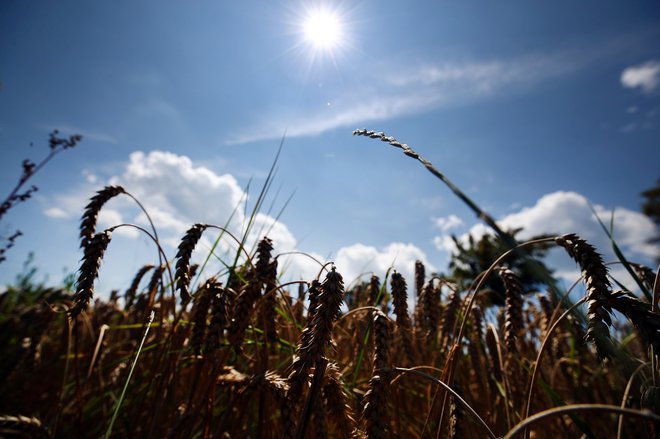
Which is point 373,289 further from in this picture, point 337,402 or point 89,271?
point 89,271

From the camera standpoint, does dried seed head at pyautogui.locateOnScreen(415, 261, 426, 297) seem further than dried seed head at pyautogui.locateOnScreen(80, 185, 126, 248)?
Yes

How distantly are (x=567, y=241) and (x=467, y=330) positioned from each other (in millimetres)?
1810

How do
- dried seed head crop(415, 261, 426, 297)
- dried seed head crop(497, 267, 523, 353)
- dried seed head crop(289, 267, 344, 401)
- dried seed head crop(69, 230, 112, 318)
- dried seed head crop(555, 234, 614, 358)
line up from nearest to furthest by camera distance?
dried seed head crop(555, 234, 614, 358) < dried seed head crop(289, 267, 344, 401) < dried seed head crop(69, 230, 112, 318) < dried seed head crop(497, 267, 523, 353) < dried seed head crop(415, 261, 426, 297)

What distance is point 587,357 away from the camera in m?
3.39

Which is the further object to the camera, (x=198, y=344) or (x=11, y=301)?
(x=11, y=301)

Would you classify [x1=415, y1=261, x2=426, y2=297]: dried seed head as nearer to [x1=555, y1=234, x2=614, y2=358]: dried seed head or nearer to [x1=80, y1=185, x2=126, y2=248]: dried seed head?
[x1=555, y1=234, x2=614, y2=358]: dried seed head

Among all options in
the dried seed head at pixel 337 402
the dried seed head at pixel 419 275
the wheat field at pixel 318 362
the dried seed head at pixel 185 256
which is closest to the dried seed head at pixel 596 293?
the wheat field at pixel 318 362

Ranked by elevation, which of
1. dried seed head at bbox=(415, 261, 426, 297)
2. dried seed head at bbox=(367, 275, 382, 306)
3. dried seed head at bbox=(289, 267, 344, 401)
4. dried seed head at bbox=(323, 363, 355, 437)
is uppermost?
dried seed head at bbox=(415, 261, 426, 297)

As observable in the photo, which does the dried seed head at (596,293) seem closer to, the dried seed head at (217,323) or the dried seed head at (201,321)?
the dried seed head at (217,323)

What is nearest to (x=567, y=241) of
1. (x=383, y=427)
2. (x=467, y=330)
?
(x=383, y=427)

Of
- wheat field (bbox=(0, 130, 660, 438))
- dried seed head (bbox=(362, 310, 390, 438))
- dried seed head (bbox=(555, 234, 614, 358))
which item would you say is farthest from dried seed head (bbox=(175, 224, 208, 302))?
dried seed head (bbox=(555, 234, 614, 358))

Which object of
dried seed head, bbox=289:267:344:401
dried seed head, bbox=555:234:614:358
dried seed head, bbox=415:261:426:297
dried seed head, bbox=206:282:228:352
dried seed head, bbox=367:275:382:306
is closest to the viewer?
dried seed head, bbox=555:234:614:358

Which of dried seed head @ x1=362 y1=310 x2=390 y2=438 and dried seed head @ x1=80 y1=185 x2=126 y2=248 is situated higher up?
dried seed head @ x1=80 y1=185 x2=126 y2=248

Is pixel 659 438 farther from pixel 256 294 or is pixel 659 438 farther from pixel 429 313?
pixel 256 294
